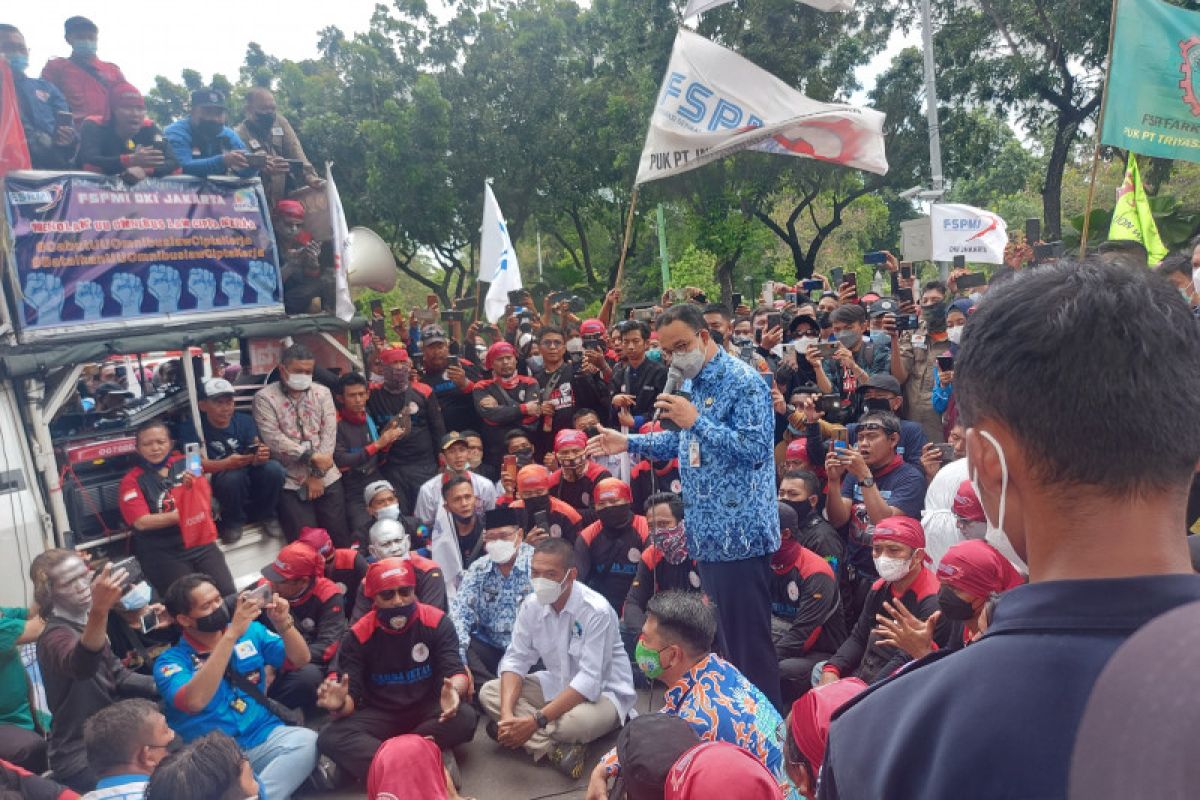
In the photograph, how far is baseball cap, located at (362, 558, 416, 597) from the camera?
Answer: 4.51 meters

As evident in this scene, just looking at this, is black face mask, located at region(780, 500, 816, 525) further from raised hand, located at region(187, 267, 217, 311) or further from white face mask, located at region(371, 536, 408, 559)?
raised hand, located at region(187, 267, 217, 311)

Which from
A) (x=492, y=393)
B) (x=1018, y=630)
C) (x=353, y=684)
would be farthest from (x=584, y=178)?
(x=1018, y=630)

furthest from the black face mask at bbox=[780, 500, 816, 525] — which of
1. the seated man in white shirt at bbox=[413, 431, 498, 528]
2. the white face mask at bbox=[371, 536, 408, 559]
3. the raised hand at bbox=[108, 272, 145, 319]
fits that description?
the raised hand at bbox=[108, 272, 145, 319]

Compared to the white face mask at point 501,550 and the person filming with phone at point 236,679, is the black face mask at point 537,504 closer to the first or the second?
the white face mask at point 501,550

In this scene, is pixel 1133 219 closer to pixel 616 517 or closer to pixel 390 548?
pixel 616 517

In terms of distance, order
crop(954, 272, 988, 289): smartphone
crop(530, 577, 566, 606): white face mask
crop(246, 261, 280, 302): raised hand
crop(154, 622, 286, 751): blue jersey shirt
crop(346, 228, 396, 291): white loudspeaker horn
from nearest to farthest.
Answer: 1. crop(154, 622, 286, 751): blue jersey shirt
2. crop(530, 577, 566, 606): white face mask
3. crop(246, 261, 280, 302): raised hand
4. crop(954, 272, 988, 289): smartphone
5. crop(346, 228, 396, 291): white loudspeaker horn

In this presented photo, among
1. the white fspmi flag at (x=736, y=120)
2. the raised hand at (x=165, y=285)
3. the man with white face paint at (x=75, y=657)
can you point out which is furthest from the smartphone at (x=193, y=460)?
the white fspmi flag at (x=736, y=120)

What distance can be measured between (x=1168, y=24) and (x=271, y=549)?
7.37 m

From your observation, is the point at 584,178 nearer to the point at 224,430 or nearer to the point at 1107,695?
the point at 224,430

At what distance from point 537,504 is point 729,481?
2.41 metres

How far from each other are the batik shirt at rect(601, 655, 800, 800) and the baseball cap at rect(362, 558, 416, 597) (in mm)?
1645

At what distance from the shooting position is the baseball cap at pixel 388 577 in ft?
14.8

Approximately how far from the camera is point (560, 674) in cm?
490

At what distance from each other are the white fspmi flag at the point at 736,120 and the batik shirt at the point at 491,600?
3349mm
